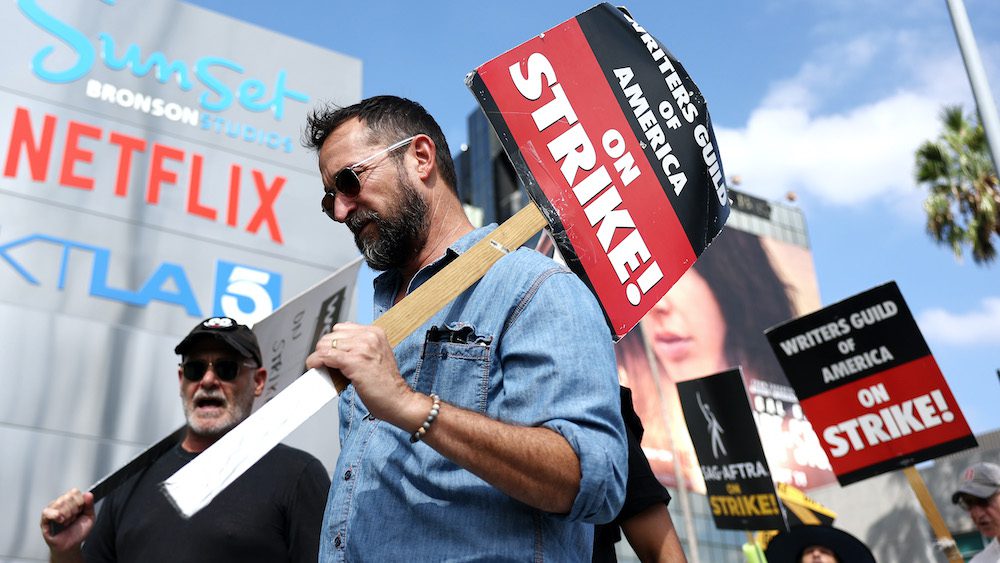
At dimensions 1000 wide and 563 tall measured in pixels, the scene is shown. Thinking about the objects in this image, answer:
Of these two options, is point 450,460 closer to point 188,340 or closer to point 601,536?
point 601,536

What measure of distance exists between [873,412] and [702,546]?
38849 millimetres

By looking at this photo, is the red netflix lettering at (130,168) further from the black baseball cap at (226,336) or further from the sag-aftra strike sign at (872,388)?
the black baseball cap at (226,336)

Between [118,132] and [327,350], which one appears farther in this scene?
[118,132]

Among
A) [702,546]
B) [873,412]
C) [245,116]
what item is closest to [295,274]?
[245,116]

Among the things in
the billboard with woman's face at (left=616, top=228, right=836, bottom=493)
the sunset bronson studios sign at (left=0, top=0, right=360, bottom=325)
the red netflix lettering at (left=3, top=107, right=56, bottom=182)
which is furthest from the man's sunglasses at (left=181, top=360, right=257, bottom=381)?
the billboard with woman's face at (left=616, top=228, right=836, bottom=493)

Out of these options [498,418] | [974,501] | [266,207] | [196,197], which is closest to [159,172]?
[196,197]

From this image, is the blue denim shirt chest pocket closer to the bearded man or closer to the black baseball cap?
the bearded man

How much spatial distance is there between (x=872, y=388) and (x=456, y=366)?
17.1 ft

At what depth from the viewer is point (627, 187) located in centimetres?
255

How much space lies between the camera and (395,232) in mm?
2211

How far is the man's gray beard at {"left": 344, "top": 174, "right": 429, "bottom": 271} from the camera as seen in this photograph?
7.26 ft

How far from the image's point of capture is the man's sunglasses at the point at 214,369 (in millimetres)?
3857

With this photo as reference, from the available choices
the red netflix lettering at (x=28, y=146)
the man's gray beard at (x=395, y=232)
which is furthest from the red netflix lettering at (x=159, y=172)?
the man's gray beard at (x=395, y=232)

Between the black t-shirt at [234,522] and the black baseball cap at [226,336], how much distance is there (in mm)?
517
